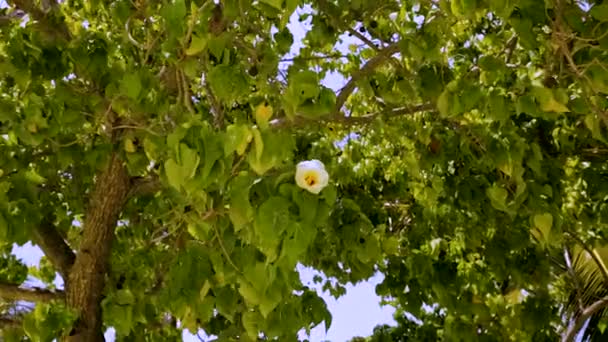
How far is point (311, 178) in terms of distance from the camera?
1768 millimetres

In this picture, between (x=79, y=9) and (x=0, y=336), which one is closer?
(x=0, y=336)

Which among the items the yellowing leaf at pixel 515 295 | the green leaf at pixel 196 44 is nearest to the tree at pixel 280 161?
the green leaf at pixel 196 44

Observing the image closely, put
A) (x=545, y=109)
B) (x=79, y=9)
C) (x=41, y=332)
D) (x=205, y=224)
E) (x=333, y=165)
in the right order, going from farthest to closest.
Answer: (x=79, y=9) → (x=333, y=165) → (x=41, y=332) → (x=545, y=109) → (x=205, y=224)

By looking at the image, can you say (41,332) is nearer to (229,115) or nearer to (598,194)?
(229,115)

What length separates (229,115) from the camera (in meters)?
3.54

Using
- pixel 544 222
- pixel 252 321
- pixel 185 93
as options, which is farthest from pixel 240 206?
pixel 544 222

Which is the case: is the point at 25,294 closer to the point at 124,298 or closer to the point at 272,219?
the point at 124,298

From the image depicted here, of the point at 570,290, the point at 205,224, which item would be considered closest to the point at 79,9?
the point at 205,224

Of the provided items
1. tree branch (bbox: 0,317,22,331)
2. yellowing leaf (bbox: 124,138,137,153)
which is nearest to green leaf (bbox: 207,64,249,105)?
yellowing leaf (bbox: 124,138,137,153)

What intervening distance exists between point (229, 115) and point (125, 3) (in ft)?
3.05

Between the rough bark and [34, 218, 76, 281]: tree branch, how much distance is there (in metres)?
0.07

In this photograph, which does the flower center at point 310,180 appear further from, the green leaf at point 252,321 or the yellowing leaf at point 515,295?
the yellowing leaf at point 515,295

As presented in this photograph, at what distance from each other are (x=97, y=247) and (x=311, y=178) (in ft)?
6.17

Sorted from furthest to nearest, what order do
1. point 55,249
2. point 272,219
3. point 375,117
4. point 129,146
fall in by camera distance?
point 55,249 < point 375,117 < point 129,146 < point 272,219
